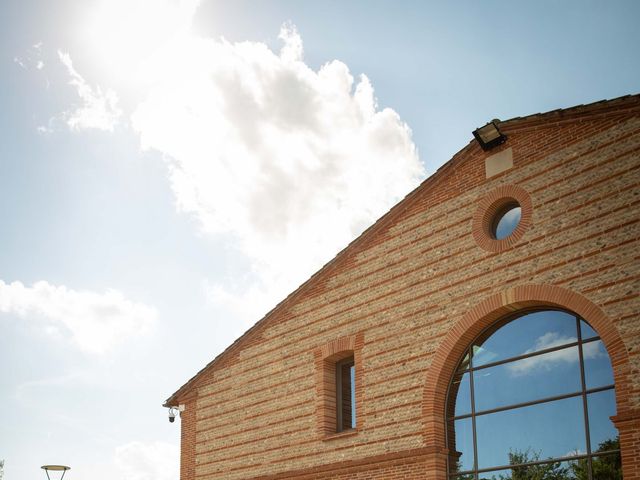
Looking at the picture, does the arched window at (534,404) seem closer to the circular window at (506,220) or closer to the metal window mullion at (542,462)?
the metal window mullion at (542,462)

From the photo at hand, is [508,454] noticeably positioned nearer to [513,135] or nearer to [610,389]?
[610,389]

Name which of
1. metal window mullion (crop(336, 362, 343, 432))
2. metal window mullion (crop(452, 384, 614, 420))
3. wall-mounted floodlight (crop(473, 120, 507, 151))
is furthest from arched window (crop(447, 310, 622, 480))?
wall-mounted floodlight (crop(473, 120, 507, 151))

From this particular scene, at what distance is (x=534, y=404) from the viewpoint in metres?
14.2

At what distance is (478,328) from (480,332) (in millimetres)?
181

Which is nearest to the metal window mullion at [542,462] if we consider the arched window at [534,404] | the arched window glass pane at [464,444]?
the arched window at [534,404]

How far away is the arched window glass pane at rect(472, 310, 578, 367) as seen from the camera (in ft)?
46.4

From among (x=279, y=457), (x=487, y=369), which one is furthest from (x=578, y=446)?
(x=279, y=457)

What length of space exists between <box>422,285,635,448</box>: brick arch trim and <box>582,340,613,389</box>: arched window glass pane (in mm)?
453

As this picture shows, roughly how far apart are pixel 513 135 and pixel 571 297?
372 cm

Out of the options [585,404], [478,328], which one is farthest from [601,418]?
[478,328]

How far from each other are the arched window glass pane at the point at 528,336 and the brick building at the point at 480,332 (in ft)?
0.09

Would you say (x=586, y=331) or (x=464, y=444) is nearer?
(x=586, y=331)

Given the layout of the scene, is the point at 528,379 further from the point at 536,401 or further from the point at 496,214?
the point at 496,214

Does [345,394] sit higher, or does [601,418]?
[345,394]
